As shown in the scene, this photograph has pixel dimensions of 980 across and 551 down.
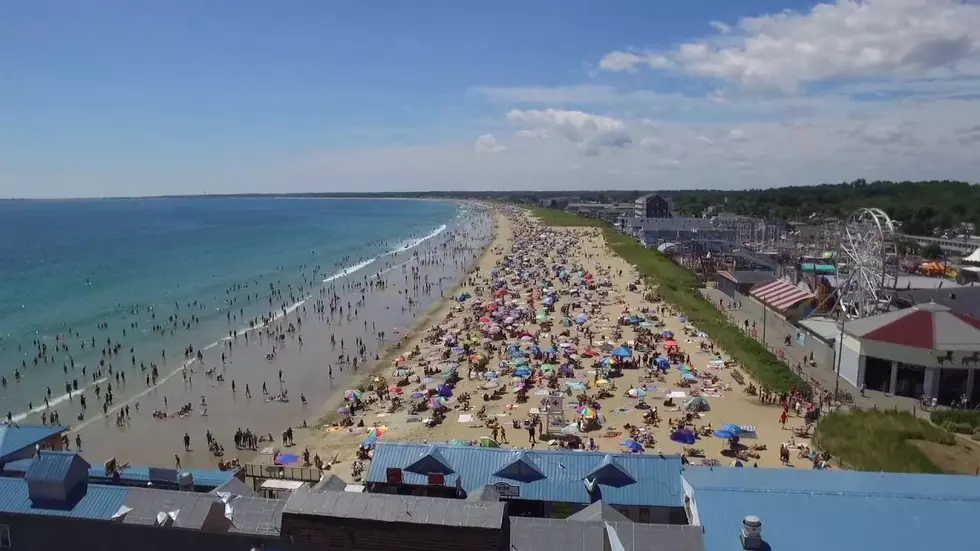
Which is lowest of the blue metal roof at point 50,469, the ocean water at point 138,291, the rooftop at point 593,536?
the ocean water at point 138,291

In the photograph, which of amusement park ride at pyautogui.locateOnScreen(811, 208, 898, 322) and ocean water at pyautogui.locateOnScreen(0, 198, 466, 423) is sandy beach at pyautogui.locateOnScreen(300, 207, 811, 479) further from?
ocean water at pyautogui.locateOnScreen(0, 198, 466, 423)

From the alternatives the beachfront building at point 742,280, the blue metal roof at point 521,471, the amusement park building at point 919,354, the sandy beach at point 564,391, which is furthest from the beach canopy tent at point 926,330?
the beachfront building at point 742,280

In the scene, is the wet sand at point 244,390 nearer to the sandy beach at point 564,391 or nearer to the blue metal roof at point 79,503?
the sandy beach at point 564,391

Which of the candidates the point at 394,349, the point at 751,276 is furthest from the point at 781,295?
the point at 394,349

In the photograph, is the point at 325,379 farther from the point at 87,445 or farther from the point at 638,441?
the point at 638,441

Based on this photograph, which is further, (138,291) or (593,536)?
(138,291)

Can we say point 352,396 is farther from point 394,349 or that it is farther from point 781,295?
point 781,295
